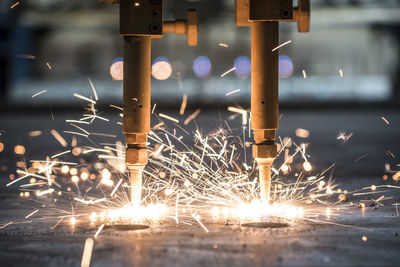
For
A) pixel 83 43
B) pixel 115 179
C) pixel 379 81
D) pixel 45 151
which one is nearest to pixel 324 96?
pixel 379 81

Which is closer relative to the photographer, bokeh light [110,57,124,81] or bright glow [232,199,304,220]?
bright glow [232,199,304,220]

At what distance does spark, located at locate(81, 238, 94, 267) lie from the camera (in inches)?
80.8

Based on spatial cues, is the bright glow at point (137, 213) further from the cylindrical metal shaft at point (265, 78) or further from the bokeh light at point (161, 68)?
the bokeh light at point (161, 68)

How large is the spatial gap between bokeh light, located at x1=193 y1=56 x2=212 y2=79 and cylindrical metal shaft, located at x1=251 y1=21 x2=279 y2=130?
830 inches

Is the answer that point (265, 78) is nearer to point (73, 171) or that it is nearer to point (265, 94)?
point (265, 94)

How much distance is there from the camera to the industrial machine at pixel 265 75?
277cm

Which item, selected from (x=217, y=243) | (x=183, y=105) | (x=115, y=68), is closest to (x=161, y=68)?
(x=115, y=68)

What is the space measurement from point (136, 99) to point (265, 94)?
0.57 metres

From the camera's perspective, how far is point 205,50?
24.4 m

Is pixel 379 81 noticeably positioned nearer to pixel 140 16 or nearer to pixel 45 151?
pixel 45 151

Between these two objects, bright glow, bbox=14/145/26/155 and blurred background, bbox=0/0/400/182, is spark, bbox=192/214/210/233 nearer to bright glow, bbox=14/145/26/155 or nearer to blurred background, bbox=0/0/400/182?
bright glow, bbox=14/145/26/155

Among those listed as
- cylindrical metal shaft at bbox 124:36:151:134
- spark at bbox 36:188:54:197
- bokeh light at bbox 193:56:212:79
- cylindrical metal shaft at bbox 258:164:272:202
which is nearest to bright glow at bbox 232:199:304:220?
cylindrical metal shaft at bbox 258:164:272:202

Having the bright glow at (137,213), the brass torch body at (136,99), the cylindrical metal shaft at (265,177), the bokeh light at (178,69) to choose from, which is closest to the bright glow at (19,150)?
the bright glow at (137,213)

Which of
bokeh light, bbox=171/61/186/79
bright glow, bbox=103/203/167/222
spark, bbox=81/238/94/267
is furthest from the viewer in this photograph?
bokeh light, bbox=171/61/186/79
